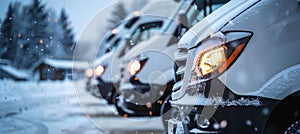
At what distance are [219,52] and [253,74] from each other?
0.25 meters

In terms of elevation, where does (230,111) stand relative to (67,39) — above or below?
below

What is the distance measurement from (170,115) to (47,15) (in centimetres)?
1935

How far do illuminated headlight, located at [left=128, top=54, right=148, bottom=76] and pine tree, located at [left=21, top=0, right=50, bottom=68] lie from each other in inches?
711

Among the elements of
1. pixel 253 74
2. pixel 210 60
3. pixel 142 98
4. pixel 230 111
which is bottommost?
pixel 142 98

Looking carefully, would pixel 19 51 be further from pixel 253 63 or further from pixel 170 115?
pixel 253 63

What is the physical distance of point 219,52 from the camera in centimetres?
188

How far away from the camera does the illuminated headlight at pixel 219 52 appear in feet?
6.02

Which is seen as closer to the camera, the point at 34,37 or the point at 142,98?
the point at 142,98

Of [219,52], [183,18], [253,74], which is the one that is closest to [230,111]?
[253,74]

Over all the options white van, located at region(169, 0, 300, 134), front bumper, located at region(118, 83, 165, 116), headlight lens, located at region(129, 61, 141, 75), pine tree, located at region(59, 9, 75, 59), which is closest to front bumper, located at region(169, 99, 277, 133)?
white van, located at region(169, 0, 300, 134)

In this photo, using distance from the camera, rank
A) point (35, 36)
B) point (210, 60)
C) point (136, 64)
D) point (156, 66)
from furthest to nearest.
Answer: point (35, 36), point (136, 64), point (156, 66), point (210, 60)

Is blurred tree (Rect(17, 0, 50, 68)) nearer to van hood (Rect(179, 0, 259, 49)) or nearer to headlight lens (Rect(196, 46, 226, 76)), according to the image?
van hood (Rect(179, 0, 259, 49))

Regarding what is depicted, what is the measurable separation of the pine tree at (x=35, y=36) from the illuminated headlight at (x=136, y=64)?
18.1 metres

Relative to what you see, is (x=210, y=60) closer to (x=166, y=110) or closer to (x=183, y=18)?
(x=166, y=110)
